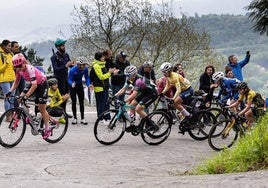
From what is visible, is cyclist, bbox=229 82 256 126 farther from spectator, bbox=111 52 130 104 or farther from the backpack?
spectator, bbox=111 52 130 104

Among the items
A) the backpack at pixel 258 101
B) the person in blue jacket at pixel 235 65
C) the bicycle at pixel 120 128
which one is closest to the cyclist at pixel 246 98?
the backpack at pixel 258 101

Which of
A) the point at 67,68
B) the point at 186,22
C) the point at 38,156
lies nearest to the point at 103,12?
the point at 186,22

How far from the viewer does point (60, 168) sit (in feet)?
27.3

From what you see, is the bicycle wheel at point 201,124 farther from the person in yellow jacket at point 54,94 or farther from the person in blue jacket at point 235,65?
the person in yellow jacket at point 54,94

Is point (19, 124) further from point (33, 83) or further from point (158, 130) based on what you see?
point (158, 130)

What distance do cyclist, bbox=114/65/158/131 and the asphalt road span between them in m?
0.68

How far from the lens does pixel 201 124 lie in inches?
463

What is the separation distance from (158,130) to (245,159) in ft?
13.4

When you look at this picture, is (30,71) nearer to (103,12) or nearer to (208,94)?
(208,94)

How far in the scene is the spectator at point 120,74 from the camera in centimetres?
1396

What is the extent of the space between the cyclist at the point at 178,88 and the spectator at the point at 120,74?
2.18 metres

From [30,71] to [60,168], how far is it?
8.29 feet

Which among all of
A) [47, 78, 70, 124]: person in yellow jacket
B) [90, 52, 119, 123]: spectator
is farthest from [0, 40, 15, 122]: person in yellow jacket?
[90, 52, 119, 123]: spectator

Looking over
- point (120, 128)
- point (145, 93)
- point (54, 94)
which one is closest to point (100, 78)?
point (54, 94)
